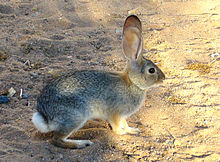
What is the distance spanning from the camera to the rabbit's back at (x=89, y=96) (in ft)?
12.4

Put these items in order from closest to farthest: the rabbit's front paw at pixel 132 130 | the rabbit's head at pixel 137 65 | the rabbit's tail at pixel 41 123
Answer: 1. the rabbit's tail at pixel 41 123
2. the rabbit's head at pixel 137 65
3. the rabbit's front paw at pixel 132 130

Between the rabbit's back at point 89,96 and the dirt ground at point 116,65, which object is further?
the dirt ground at point 116,65


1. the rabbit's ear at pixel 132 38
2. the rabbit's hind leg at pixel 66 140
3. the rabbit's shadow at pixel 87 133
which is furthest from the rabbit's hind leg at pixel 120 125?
the rabbit's ear at pixel 132 38

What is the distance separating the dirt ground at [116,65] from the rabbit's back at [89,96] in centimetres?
45

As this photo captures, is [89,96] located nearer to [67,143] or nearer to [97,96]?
[97,96]

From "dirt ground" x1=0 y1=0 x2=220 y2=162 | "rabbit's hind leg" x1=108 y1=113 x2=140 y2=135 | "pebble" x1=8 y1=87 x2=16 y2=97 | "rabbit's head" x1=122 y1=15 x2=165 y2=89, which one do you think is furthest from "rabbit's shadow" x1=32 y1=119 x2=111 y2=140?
"pebble" x1=8 y1=87 x2=16 y2=97

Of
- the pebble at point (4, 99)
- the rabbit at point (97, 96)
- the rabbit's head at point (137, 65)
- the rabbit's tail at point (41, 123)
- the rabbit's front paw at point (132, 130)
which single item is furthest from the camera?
the pebble at point (4, 99)

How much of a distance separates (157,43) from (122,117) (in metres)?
3.15

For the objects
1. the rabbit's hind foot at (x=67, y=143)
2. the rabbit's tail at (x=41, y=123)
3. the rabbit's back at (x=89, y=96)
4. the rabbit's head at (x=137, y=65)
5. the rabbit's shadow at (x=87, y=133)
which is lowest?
the rabbit's hind foot at (x=67, y=143)

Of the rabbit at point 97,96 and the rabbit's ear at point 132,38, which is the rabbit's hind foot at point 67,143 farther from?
the rabbit's ear at point 132,38

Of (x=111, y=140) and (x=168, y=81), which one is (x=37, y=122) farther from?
(x=168, y=81)

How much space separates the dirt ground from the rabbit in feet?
0.91

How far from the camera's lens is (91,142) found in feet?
13.0

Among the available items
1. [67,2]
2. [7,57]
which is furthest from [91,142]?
[67,2]
